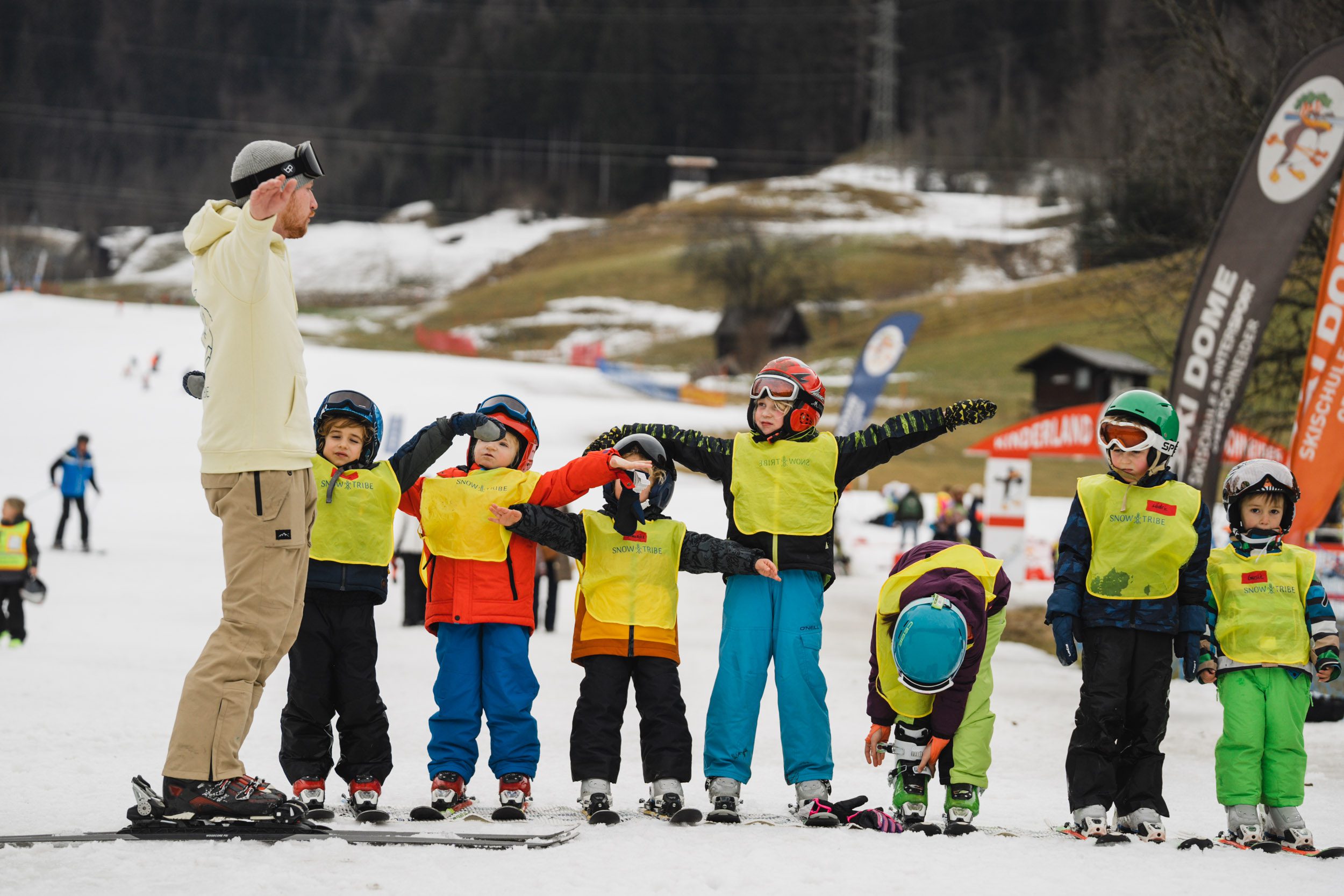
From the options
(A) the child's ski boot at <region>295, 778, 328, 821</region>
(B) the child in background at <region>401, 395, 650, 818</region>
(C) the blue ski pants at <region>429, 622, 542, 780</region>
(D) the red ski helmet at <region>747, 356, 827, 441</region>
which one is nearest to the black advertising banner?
(D) the red ski helmet at <region>747, 356, 827, 441</region>

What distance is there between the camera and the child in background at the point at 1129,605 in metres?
5.05

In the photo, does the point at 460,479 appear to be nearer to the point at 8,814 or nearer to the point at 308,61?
the point at 8,814

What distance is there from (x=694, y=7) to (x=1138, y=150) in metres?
121

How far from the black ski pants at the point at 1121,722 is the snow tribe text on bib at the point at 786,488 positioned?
124 cm

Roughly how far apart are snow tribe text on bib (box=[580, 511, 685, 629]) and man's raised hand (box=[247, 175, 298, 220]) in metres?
1.91

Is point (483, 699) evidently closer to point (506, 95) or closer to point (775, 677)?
point (775, 677)

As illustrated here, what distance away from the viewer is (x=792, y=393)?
5465mm

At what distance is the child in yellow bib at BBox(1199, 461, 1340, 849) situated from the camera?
500cm

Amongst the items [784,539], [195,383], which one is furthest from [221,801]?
[784,539]

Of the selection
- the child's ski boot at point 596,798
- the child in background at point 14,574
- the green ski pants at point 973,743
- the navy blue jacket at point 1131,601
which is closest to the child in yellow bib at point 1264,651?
the navy blue jacket at point 1131,601

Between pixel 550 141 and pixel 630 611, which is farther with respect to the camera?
pixel 550 141

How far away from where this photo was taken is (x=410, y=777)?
612 centimetres

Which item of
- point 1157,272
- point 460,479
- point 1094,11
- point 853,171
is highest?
point 1094,11

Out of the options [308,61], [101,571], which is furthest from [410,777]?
[308,61]
